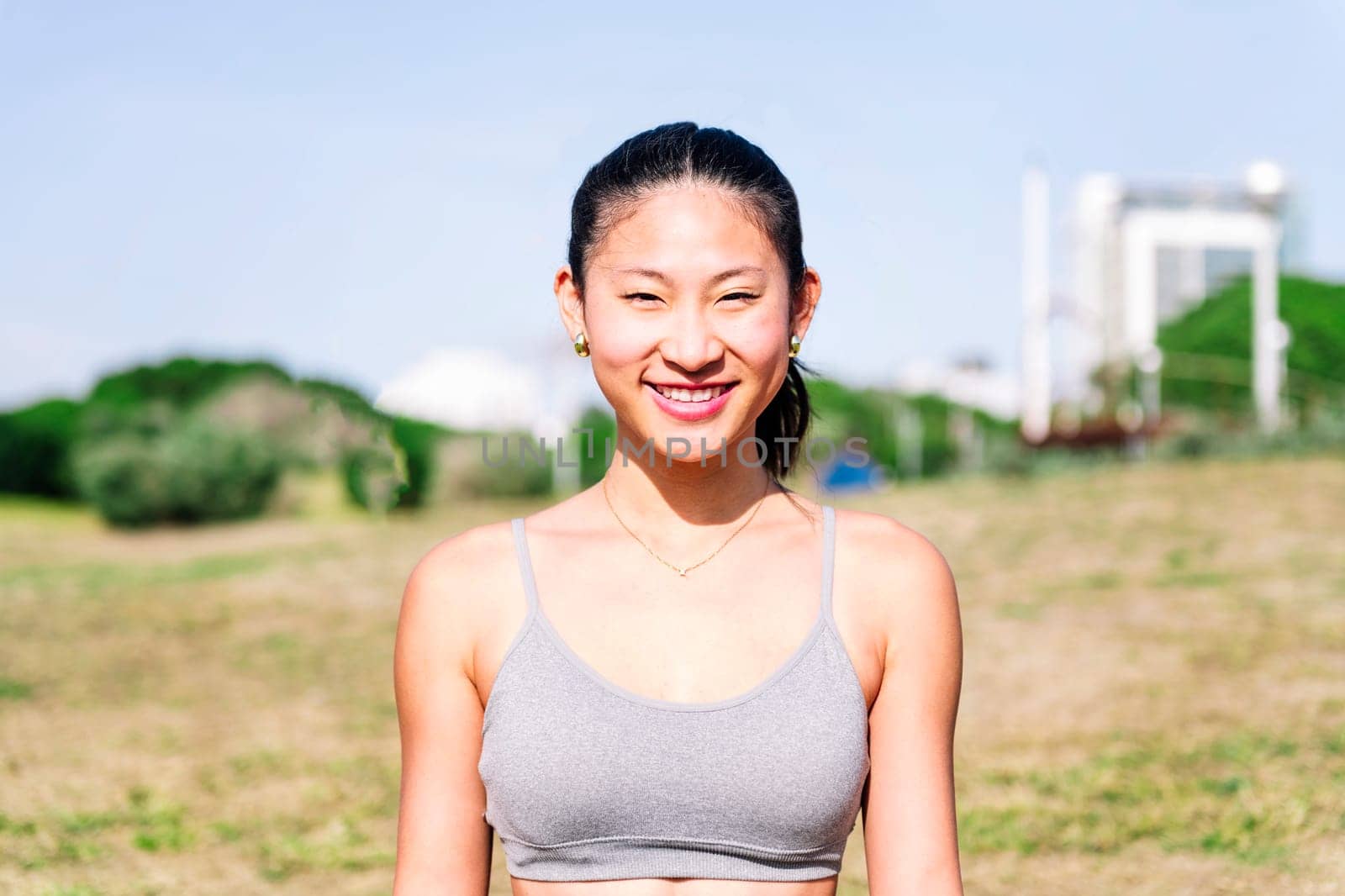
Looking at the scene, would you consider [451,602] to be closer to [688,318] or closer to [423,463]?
[688,318]

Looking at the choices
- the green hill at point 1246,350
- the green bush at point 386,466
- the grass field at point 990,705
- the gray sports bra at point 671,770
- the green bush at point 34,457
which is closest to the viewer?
the gray sports bra at point 671,770

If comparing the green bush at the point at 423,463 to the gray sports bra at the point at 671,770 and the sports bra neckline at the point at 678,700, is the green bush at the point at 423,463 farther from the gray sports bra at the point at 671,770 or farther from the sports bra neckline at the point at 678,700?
the gray sports bra at the point at 671,770

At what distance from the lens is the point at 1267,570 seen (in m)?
12.8

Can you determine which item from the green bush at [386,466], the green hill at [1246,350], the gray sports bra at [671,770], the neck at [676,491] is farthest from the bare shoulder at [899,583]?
the green hill at [1246,350]

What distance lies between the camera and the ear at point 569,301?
2.37 meters

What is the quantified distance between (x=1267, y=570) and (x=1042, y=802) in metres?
7.19

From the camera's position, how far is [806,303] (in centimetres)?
239

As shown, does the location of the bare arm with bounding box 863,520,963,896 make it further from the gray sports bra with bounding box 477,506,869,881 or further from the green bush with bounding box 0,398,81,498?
the green bush with bounding box 0,398,81,498

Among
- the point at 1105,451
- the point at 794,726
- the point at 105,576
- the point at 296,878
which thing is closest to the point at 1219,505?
the point at 1105,451

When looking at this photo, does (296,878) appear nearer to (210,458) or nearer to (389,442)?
(389,442)

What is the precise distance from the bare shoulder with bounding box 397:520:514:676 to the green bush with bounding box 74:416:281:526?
26.4 metres

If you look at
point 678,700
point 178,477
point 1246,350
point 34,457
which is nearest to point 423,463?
point 178,477

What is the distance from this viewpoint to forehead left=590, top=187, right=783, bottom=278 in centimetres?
219

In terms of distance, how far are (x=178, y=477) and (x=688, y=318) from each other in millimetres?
26781
